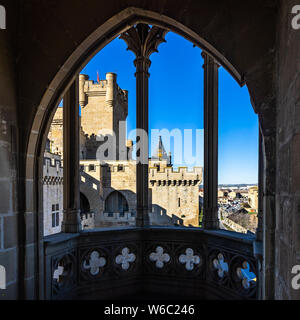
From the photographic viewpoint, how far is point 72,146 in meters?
2.58

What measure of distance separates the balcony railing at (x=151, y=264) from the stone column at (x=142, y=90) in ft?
1.19

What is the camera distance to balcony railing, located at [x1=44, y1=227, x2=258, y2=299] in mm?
2238

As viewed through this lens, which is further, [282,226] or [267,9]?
[267,9]

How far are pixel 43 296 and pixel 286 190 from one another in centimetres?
215

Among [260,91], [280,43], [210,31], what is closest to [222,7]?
[210,31]

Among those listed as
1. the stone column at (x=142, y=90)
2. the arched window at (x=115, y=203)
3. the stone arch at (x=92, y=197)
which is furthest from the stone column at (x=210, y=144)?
the arched window at (x=115, y=203)

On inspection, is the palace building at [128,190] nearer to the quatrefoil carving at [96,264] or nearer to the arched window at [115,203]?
the arched window at [115,203]

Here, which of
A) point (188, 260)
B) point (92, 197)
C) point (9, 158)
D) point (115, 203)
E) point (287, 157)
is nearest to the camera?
point (287, 157)

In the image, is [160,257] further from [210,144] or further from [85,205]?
[85,205]

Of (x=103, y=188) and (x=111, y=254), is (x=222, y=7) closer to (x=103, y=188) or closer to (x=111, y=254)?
(x=111, y=254)

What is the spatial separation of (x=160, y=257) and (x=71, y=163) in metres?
1.58

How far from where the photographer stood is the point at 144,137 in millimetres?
2928

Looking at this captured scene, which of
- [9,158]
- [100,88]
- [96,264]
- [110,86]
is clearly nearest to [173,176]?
[110,86]

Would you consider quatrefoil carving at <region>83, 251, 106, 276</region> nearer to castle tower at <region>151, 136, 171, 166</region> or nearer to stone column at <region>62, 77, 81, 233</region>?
stone column at <region>62, 77, 81, 233</region>
